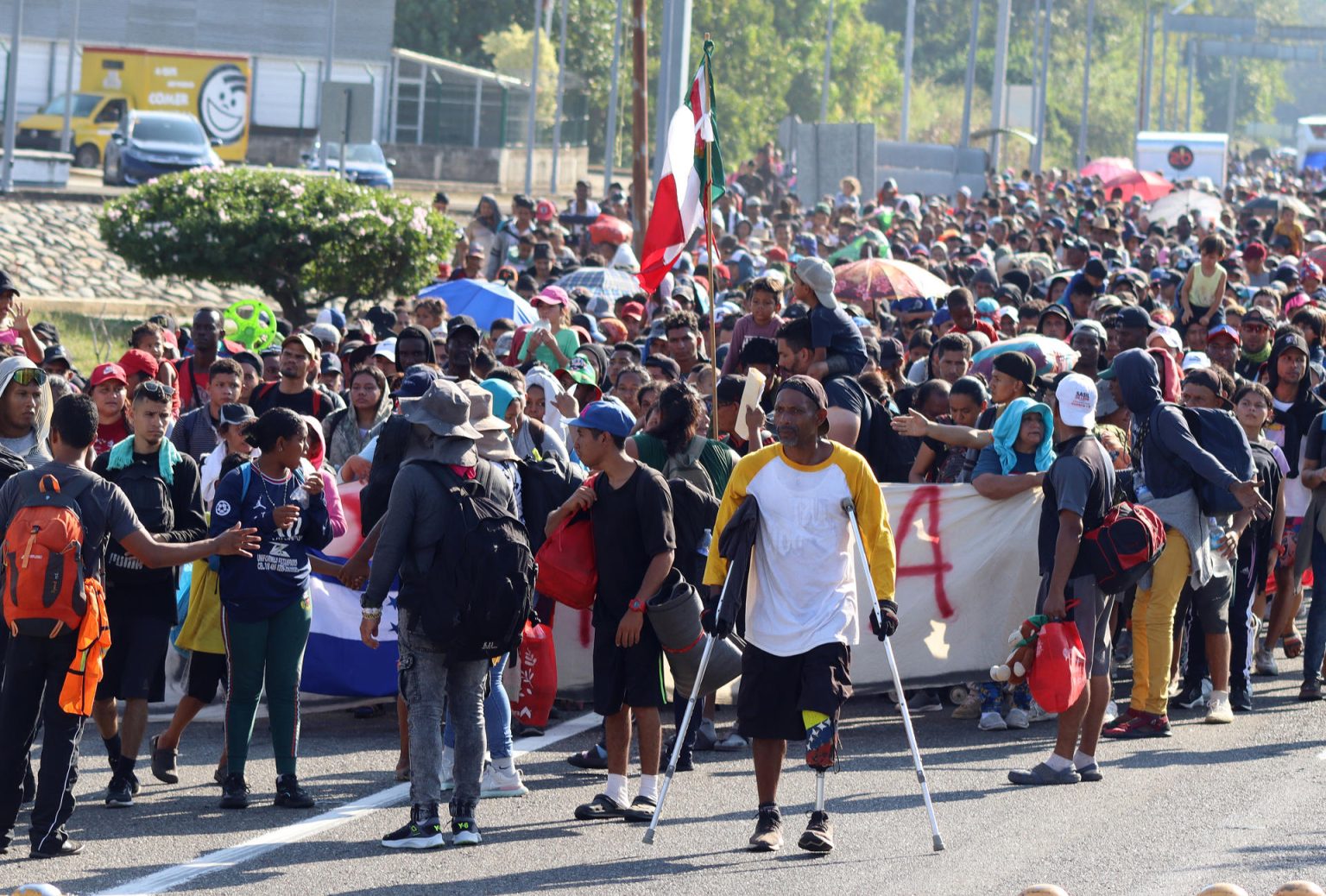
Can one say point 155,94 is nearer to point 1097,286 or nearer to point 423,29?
point 423,29

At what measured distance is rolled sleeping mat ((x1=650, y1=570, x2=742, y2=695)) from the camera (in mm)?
7750

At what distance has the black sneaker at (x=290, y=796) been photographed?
7809 mm

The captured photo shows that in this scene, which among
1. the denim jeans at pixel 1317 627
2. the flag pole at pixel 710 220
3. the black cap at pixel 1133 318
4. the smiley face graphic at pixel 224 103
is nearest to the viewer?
the flag pole at pixel 710 220

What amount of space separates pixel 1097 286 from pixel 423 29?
2020 inches

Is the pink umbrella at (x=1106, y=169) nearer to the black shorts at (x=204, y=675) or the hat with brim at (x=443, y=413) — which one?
the black shorts at (x=204, y=675)

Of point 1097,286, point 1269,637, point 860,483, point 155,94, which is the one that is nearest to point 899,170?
point 155,94

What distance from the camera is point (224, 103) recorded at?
165 feet

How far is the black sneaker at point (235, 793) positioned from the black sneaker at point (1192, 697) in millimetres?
4816

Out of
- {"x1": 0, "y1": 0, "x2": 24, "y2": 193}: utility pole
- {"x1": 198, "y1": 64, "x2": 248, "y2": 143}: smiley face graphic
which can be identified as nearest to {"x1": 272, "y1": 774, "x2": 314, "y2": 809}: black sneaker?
{"x1": 0, "y1": 0, "x2": 24, "y2": 193}: utility pole

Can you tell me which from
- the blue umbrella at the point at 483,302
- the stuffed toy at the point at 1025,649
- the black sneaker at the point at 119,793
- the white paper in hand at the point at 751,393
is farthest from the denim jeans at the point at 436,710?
the blue umbrella at the point at 483,302

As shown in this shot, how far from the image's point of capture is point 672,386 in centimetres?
835

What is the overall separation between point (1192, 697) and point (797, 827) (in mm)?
3232

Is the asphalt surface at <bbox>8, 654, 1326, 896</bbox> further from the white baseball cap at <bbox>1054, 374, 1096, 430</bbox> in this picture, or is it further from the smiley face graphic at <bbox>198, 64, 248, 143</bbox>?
the smiley face graphic at <bbox>198, 64, 248, 143</bbox>

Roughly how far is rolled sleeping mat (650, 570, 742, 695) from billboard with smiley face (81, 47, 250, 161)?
4383 centimetres
